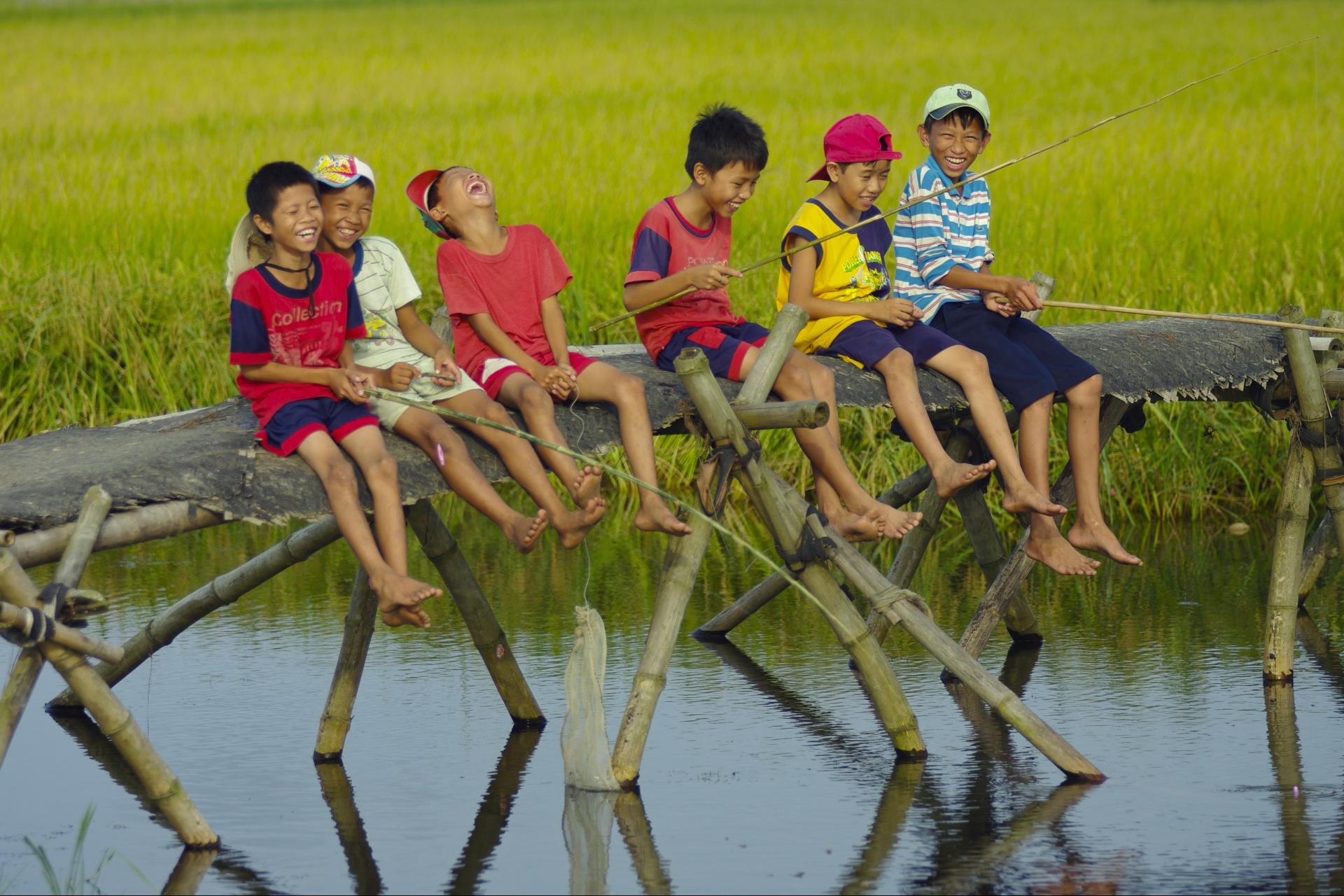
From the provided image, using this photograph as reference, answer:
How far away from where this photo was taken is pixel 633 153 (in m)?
12.2

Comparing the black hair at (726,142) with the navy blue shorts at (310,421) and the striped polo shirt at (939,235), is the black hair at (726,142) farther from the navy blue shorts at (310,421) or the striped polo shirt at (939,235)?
the navy blue shorts at (310,421)

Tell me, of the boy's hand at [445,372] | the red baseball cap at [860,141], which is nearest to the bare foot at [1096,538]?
the red baseball cap at [860,141]

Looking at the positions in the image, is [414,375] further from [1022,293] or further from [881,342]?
[1022,293]

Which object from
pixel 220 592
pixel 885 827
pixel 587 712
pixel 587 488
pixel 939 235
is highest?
pixel 939 235

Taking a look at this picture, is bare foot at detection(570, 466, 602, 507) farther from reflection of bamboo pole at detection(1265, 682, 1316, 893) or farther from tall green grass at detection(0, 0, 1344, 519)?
tall green grass at detection(0, 0, 1344, 519)

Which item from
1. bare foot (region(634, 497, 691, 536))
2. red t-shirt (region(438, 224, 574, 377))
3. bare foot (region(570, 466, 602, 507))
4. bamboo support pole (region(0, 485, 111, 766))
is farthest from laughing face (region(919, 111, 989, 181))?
bamboo support pole (region(0, 485, 111, 766))

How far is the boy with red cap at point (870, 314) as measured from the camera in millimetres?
5297

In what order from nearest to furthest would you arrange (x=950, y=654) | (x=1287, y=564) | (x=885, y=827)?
(x=885, y=827) < (x=950, y=654) < (x=1287, y=564)

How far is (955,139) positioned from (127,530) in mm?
2733

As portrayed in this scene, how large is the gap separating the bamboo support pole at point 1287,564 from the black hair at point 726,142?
2.13 meters

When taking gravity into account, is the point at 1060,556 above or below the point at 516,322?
below

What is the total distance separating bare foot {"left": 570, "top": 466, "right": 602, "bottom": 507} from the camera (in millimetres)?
4574

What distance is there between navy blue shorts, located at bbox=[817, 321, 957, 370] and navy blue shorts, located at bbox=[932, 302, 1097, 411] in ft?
0.34

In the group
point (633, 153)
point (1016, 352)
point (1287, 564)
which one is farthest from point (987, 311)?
point (633, 153)
